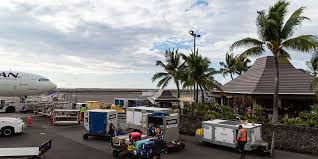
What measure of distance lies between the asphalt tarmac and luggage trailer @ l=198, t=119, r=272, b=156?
51cm

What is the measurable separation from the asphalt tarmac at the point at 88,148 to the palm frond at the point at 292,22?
8.62 metres

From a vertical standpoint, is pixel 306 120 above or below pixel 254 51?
below

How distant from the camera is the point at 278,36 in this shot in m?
22.8

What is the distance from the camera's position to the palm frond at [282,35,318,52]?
21434 millimetres

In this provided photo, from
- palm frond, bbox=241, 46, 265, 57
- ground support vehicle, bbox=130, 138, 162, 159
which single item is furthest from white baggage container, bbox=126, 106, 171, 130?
palm frond, bbox=241, 46, 265, 57

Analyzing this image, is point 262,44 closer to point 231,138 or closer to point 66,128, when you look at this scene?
point 231,138

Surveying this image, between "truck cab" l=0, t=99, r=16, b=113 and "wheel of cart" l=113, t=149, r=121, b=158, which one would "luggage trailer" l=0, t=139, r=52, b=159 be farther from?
"truck cab" l=0, t=99, r=16, b=113

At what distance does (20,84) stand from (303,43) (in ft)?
120

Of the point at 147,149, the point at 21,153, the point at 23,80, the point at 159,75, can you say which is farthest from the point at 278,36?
the point at 23,80

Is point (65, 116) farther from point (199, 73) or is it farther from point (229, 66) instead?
point (229, 66)

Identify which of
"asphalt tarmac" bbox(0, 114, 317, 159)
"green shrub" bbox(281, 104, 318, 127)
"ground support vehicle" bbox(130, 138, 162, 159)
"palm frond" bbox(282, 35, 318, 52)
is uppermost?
"palm frond" bbox(282, 35, 318, 52)

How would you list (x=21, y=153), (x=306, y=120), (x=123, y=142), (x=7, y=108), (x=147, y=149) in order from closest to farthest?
1. (x=21, y=153)
2. (x=147, y=149)
3. (x=123, y=142)
4. (x=306, y=120)
5. (x=7, y=108)

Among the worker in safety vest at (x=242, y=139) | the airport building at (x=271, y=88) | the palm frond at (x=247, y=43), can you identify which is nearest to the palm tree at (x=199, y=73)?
the airport building at (x=271, y=88)

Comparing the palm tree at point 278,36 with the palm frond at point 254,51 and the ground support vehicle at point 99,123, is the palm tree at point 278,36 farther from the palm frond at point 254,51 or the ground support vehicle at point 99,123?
the ground support vehicle at point 99,123
